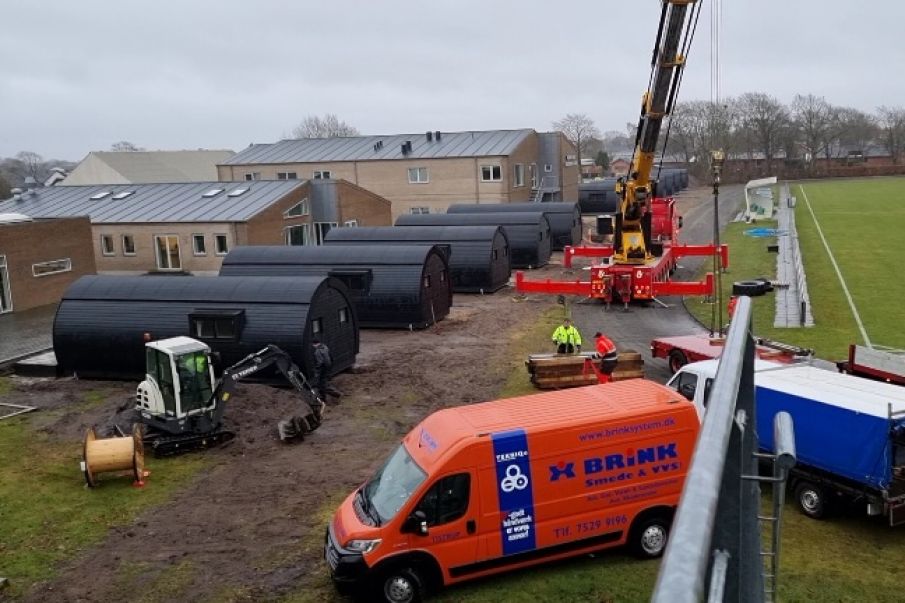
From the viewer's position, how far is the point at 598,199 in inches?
2889

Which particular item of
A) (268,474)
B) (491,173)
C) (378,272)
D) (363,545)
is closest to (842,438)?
(363,545)

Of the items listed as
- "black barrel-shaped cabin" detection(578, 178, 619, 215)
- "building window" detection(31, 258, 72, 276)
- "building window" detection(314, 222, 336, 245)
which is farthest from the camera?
"black barrel-shaped cabin" detection(578, 178, 619, 215)

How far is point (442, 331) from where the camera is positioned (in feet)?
97.9

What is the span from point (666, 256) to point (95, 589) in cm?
3017

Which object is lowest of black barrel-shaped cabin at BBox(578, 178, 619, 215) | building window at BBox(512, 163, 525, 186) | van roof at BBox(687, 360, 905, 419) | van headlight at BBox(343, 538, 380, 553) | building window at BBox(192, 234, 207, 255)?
van headlight at BBox(343, 538, 380, 553)

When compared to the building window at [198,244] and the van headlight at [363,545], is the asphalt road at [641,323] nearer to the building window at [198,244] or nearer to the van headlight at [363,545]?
the van headlight at [363,545]

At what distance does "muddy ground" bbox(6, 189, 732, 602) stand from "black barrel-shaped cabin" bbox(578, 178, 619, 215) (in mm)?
45056

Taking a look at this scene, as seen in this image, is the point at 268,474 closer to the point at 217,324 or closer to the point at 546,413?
the point at 546,413

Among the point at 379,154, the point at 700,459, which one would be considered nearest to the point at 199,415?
the point at 700,459

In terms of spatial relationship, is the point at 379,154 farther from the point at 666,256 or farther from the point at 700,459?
the point at 700,459

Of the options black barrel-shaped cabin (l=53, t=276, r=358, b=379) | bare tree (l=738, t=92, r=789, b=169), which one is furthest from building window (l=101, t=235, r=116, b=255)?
bare tree (l=738, t=92, r=789, b=169)

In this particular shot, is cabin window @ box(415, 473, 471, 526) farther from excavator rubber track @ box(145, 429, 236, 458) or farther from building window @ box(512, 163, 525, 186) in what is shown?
building window @ box(512, 163, 525, 186)

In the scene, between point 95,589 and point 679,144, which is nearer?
point 95,589

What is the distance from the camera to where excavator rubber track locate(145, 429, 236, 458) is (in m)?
17.9
